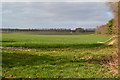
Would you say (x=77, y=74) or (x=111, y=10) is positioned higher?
(x=111, y=10)

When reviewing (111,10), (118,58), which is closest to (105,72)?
(118,58)

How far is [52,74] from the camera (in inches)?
310

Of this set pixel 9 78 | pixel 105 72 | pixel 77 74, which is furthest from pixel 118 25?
pixel 9 78

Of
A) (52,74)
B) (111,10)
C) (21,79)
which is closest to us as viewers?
(21,79)

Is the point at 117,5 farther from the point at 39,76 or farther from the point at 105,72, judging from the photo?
the point at 39,76

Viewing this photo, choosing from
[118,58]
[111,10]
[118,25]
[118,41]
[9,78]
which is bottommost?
[9,78]

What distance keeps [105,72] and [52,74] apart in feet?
7.75

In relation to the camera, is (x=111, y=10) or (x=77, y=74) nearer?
(x=77, y=74)

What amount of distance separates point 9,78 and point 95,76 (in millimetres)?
3370

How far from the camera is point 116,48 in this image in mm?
8273

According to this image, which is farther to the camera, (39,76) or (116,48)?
(116,48)

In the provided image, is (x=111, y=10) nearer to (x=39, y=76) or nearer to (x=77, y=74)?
(x=77, y=74)

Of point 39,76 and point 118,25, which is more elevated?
point 118,25

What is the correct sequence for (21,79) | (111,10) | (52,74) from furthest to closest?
1. (111,10)
2. (52,74)
3. (21,79)
